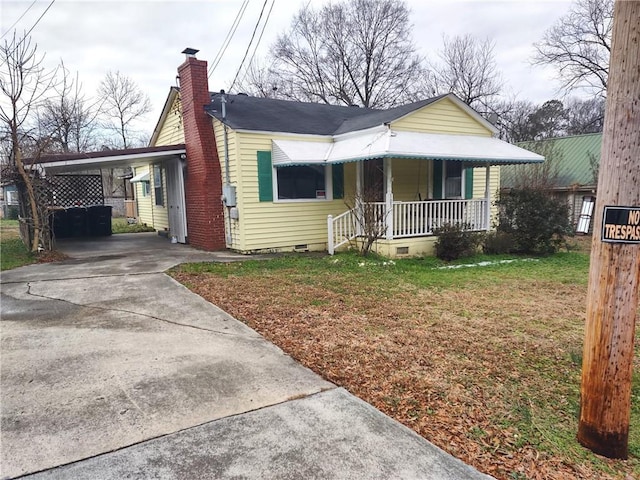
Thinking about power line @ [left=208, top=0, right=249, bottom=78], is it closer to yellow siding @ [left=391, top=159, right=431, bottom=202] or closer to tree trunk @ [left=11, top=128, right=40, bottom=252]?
tree trunk @ [left=11, top=128, right=40, bottom=252]

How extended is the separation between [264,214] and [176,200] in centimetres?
366

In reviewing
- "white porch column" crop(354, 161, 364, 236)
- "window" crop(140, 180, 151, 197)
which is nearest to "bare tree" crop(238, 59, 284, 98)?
"window" crop(140, 180, 151, 197)

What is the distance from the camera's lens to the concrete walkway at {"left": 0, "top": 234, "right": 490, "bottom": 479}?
2375mm

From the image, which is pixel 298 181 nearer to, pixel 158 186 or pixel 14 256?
pixel 158 186

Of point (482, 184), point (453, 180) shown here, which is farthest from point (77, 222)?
point (482, 184)

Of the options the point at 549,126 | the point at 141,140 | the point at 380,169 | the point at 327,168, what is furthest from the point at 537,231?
the point at 141,140

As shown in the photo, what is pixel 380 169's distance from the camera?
10844 mm

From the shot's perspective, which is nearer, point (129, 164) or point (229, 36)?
point (229, 36)

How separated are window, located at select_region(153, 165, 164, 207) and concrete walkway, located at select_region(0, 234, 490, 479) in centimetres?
971

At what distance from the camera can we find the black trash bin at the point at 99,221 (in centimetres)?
1492

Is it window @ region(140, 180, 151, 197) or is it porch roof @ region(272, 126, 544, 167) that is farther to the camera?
window @ region(140, 180, 151, 197)

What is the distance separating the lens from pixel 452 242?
1005 centimetres

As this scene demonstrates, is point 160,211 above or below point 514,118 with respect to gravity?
below

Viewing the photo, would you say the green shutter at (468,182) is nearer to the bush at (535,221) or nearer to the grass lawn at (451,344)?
the bush at (535,221)
